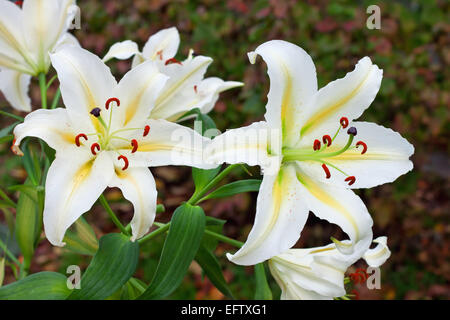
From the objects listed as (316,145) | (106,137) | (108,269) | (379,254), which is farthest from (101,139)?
(379,254)

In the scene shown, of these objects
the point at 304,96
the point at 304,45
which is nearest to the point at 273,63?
the point at 304,96

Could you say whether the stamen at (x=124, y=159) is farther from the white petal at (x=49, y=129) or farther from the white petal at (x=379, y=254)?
the white petal at (x=379, y=254)

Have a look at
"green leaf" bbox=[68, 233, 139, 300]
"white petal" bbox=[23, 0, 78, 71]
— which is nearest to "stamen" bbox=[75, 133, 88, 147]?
"green leaf" bbox=[68, 233, 139, 300]

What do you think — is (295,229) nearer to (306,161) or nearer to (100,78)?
(306,161)

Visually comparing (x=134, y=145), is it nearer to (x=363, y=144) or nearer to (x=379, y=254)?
(x=363, y=144)

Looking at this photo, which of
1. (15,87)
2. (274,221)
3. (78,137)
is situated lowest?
(274,221)

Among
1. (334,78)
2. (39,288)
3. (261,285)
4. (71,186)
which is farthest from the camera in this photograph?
(334,78)

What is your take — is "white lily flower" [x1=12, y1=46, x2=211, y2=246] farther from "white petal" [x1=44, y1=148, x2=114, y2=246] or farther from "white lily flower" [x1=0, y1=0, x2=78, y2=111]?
"white lily flower" [x1=0, y1=0, x2=78, y2=111]
